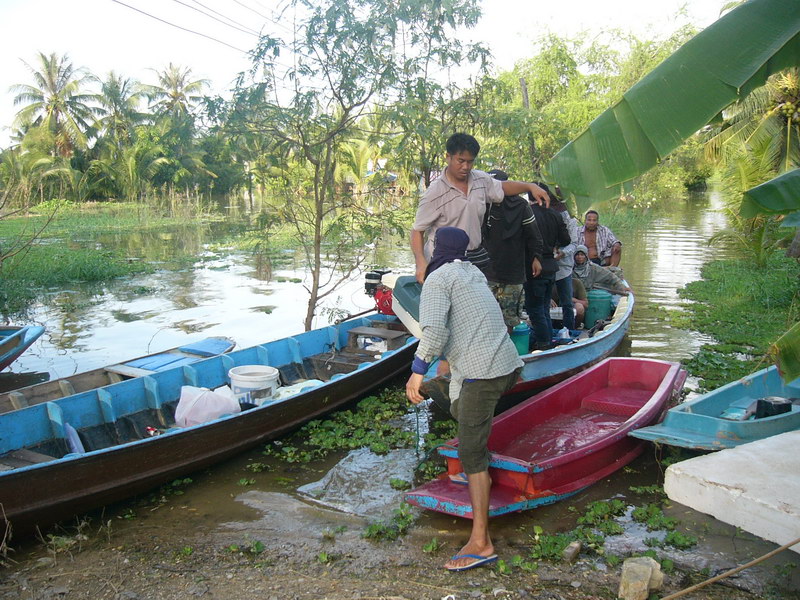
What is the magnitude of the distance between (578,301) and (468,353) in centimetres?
519

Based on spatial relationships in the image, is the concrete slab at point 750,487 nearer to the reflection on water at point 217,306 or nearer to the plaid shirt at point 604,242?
the reflection on water at point 217,306

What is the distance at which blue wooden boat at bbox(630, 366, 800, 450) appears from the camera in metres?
5.07

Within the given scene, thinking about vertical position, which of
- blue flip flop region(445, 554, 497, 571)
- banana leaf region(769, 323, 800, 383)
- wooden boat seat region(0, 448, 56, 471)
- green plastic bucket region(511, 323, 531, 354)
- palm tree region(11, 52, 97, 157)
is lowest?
blue flip flop region(445, 554, 497, 571)

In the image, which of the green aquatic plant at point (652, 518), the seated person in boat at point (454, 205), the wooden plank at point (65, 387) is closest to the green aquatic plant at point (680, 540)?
the green aquatic plant at point (652, 518)

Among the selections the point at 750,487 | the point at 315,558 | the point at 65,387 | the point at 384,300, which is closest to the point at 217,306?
the point at 384,300

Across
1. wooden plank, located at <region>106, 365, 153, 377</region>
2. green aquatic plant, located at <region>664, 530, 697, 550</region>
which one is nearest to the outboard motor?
wooden plank, located at <region>106, 365, 153, 377</region>

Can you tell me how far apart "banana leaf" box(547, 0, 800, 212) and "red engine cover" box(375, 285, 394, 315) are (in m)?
5.26

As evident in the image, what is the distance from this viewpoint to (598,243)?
1036 centimetres

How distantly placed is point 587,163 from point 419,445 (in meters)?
3.41

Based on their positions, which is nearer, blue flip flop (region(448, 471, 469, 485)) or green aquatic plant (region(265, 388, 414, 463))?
blue flip flop (region(448, 471, 469, 485))

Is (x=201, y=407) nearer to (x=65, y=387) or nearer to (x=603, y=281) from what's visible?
(x=65, y=387)

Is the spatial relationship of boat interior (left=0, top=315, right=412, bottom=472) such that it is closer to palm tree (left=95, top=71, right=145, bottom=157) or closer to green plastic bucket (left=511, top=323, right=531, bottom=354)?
green plastic bucket (left=511, top=323, right=531, bottom=354)

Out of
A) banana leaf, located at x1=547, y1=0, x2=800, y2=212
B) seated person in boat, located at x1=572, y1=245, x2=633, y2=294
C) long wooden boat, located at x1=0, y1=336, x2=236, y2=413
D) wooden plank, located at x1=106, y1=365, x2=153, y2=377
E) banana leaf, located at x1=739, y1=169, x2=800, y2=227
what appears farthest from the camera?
seated person in boat, located at x1=572, y1=245, x2=633, y2=294

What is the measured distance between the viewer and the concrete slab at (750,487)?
3.91m
